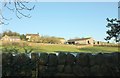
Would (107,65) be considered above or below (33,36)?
below

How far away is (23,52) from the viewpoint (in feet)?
29.6

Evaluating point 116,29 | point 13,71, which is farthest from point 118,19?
point 13,71

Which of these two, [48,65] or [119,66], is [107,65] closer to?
[119,66]

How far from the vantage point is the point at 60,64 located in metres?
8.68

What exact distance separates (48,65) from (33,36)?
8.60 meters

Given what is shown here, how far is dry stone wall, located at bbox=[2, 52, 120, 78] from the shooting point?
27.7 ft

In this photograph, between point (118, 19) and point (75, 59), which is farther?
point (118, 19)

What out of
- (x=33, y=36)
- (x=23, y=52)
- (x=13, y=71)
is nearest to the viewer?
(x=13, y=71)

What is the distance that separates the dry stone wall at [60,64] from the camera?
8430 millimetres

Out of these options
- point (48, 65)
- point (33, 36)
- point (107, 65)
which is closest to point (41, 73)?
point (48, 65)

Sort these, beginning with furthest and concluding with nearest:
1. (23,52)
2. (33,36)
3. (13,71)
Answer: (33,36) → (23,52) → (13,71)

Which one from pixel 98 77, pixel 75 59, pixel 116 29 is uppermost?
pixel 116 29

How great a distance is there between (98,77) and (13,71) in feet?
8.62

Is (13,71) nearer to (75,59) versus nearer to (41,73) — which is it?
(41,73)
